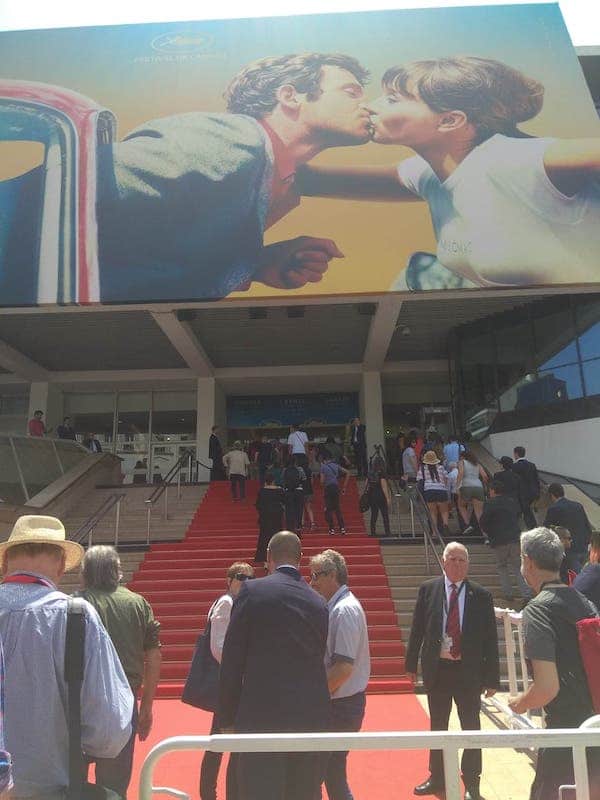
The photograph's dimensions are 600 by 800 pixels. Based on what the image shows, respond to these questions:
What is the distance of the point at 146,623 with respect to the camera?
9.86 feet

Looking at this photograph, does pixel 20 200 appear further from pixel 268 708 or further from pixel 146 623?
pixel 268 708

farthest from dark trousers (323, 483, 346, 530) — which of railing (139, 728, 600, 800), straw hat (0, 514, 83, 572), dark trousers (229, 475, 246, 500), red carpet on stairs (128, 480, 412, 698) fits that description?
railing (139, 728, 600, 800)

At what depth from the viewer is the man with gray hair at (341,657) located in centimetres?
311

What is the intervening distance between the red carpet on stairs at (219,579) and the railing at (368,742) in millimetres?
4889

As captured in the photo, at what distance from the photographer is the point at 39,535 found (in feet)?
6.59

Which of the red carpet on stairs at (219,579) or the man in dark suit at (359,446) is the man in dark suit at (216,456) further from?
the man in dark suit at (359,446)

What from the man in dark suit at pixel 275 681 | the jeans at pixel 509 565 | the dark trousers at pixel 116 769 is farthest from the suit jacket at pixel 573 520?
the dark trousers at pixel 116 769

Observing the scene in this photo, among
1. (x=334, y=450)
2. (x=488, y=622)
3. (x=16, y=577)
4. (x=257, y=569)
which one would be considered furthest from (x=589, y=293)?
(x=16, y=577)

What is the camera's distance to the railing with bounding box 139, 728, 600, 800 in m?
1.83

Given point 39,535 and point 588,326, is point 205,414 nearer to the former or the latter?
point 588,326

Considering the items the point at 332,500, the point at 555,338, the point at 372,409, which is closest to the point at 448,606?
the point at 332,500

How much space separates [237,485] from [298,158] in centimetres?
774

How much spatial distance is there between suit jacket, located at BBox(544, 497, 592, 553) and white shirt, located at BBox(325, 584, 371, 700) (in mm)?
3820

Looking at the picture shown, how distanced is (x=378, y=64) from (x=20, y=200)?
9.20 m
